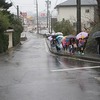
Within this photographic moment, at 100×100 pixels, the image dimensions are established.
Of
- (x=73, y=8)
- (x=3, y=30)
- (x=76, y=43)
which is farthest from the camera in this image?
(x=73, y=8)

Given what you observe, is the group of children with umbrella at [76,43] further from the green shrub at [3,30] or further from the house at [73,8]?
the house at [73,8]

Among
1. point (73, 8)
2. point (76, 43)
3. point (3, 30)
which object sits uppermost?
point (73, 8)

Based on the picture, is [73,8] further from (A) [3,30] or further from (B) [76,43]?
(B) [76,43]

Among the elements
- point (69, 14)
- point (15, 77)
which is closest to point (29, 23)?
point (69, 14)

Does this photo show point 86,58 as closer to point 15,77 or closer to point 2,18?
point 15,77

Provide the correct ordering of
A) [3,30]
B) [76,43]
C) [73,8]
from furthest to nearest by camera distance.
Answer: [73,8] < [3,30] < [76,43]

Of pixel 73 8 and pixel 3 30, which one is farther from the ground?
pixel 73 8

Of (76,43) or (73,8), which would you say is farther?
(73,8)

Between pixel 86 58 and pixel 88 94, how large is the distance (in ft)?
44.9

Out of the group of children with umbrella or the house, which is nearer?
the group of children with umbrella

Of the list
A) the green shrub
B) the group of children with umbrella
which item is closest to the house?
the green shrub

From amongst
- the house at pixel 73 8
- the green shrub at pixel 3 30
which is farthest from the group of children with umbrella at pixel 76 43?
the house at pixel 73 8

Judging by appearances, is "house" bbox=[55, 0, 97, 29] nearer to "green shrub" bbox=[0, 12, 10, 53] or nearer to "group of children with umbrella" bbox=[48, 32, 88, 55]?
"green shrub" bbox=[0, 12, 10, 53]

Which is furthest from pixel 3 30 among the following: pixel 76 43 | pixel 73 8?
pixel 73 8
